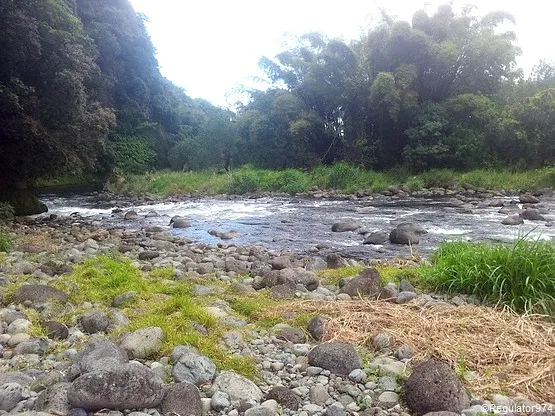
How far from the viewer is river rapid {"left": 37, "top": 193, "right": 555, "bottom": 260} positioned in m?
9.57

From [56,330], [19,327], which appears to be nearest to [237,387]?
[56,330]

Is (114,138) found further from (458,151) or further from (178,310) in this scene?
(178,310)

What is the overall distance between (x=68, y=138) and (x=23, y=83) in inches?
76.2

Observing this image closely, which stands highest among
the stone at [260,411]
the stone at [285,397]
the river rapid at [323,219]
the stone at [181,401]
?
the stone at [181,401]

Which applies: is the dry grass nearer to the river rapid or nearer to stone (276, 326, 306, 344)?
stone (276, 326, 306, 344)

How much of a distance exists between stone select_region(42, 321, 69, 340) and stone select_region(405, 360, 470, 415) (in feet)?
8.60

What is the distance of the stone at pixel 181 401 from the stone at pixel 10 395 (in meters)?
0.80

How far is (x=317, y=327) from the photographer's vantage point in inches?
144

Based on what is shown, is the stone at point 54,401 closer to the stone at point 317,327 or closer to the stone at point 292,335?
the stone at point 292,335

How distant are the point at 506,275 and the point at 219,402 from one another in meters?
3.35

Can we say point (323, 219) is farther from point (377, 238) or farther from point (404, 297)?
point (404, 297)

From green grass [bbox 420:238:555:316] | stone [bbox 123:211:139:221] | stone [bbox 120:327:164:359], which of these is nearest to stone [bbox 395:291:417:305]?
green grass [bbox 420:238:555:316]

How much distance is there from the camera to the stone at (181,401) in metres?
2.44

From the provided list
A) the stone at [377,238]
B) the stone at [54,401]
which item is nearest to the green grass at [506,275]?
the stone at [54,401]
